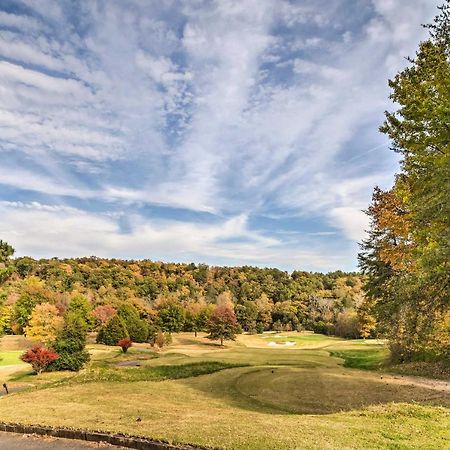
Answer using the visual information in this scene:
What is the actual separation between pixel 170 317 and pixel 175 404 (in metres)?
73.8

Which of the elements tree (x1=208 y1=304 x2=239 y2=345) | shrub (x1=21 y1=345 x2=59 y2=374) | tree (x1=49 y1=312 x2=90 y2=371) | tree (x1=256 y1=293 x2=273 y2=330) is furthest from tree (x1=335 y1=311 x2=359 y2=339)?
shrub (x1=21 y1=345 x2=59 y2=374)

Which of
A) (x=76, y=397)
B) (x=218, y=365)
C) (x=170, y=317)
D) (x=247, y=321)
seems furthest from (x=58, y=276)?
(x=76, y=397)

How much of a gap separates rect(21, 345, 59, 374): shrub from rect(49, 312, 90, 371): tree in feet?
3.11

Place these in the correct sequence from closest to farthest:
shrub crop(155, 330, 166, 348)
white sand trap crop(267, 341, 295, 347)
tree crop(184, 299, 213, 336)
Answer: shrub crop(155, 330, 166, 348) < white sand trap crop(267, 341, 295, 347) < tree crop(184, 299, 213, 336)

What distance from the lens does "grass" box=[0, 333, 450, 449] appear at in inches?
452

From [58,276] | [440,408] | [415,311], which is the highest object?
[58,276]

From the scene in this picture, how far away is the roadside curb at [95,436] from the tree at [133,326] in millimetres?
64881

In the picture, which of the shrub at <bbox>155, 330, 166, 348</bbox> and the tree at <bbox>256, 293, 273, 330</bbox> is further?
the tree at <bbox>256, 293, 273, 330</bbox>

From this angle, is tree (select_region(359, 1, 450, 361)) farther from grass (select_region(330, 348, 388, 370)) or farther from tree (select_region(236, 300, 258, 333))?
tree (select_region(236, 300, 258, 333))

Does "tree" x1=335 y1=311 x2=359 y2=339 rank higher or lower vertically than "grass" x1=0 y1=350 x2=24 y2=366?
higher

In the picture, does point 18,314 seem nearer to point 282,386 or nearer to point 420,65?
point 282,386

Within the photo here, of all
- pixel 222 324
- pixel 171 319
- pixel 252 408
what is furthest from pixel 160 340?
pixel 252 408

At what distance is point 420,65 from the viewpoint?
1430 centimetres

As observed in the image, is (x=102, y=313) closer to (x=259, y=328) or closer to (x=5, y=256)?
(x=259, y=328)
